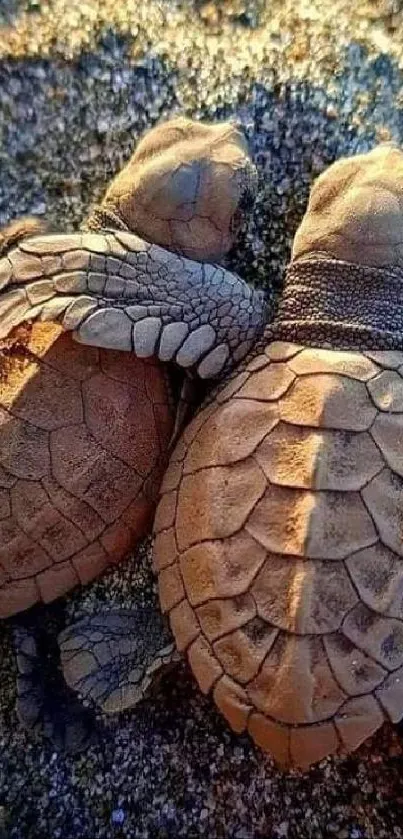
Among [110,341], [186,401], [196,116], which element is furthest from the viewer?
[196,116]

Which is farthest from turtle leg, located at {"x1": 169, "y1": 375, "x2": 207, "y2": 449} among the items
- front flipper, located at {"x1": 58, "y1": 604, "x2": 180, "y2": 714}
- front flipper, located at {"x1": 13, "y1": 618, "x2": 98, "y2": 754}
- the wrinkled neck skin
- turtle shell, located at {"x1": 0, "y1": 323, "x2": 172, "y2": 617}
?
front flipper, located at {"x1": 13, "y1": 618, "x2": 98, "y2": 754}

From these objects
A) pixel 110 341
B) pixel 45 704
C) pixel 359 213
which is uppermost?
pixel 359 213

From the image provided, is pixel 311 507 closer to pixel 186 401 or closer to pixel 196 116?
pixel 186 401

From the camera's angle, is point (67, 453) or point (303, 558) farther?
point (67, 453)

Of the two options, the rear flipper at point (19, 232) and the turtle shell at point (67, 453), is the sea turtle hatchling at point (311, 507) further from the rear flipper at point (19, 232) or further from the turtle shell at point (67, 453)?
the rear flipper at point (19, 232)

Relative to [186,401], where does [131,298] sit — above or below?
above

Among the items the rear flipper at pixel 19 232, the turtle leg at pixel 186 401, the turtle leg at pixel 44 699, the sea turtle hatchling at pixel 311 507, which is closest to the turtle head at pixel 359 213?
the sea turtle hatchling at pixel 311 507

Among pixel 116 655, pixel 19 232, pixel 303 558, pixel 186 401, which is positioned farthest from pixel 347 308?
pixel 116 655

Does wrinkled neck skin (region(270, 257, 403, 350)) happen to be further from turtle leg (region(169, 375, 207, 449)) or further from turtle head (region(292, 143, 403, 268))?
turtle leg (region(169, 375, 207, 449))
